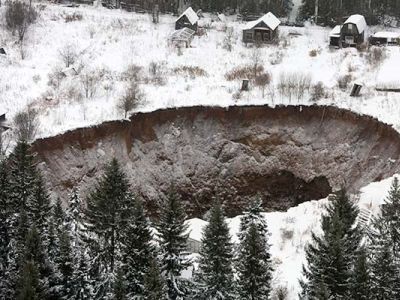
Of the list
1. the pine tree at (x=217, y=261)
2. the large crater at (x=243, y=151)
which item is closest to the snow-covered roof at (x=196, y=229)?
the pine tree at (x=217, y=261)

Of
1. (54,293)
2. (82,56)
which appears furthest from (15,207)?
(82,56)

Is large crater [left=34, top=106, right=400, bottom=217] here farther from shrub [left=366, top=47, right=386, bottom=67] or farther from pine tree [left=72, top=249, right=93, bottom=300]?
pine tree [left=72, top=249, right=93, bottom=300]

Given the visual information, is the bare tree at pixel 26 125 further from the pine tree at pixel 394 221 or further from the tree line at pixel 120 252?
the pine tree at pixel 394 221

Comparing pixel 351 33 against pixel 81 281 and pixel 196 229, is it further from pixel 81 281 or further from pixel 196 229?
pixel 81 281

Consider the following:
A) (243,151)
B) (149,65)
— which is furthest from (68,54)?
(243,151)

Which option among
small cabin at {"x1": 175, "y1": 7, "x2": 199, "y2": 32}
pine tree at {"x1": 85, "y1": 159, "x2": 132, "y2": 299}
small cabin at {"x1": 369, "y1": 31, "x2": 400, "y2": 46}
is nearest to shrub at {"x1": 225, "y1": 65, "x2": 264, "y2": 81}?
small cabin at {"x1": 175, "y1": 7, "x2": 199, "y2": 32}

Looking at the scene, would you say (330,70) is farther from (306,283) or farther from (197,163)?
(306,283)
